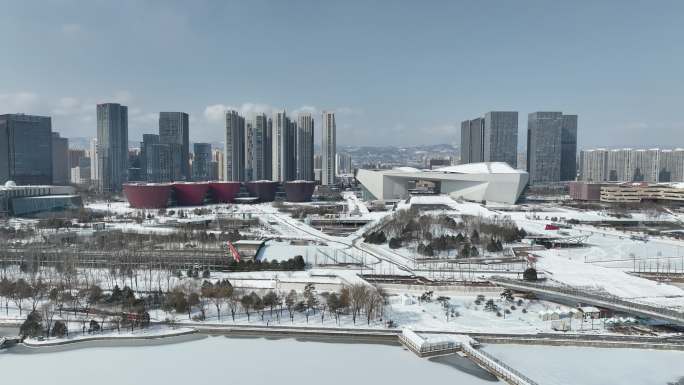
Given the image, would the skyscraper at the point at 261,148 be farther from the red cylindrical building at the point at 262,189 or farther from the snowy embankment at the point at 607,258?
the snowy embankment at the point at 607,258

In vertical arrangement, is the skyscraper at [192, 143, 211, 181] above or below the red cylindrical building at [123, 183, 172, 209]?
above

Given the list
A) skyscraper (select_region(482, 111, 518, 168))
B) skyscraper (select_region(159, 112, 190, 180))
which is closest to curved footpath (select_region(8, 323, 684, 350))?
skyscraper (select_region(159, 112, 190, 180))

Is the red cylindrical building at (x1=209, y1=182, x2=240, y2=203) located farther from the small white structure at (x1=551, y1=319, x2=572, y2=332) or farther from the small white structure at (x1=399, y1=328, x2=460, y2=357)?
the small white structure at (x1=551, y1=319, x2=572, y2=332)

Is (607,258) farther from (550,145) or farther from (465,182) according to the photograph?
(550,145)

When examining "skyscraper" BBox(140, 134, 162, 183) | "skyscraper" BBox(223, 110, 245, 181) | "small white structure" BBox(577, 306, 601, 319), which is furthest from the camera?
"skyscraper" BBox(140, 134, 162, 183)

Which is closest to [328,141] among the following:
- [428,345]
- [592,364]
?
[428,345]

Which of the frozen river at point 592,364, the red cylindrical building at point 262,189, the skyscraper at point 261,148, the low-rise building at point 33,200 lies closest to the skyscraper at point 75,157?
the skyscraper at point 261,148

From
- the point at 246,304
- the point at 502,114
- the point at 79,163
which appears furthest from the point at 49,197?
the point at 502,114
